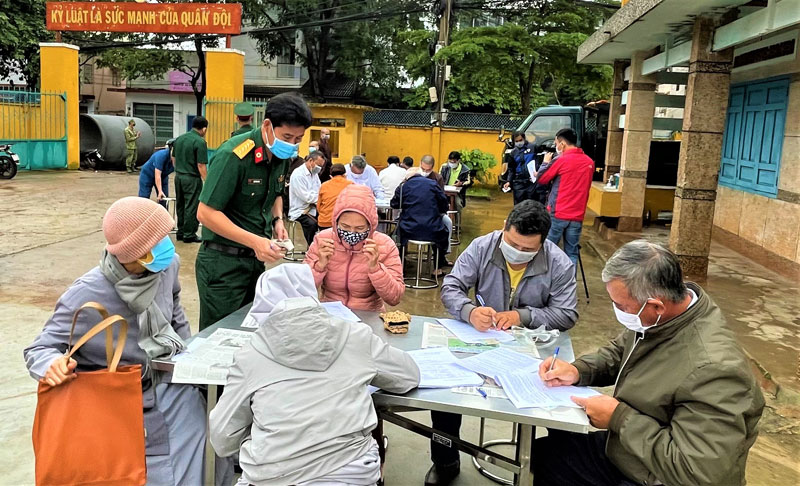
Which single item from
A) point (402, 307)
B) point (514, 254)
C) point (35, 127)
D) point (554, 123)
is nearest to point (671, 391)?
point (514, 254)

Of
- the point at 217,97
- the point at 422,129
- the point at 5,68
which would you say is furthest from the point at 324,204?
the point at 5,68

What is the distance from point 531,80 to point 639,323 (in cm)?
1767

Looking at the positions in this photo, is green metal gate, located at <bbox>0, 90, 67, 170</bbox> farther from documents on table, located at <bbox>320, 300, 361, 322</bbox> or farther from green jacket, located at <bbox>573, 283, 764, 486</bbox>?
green jacket, located at <bbox>573, 283, 764, 486</bbox>

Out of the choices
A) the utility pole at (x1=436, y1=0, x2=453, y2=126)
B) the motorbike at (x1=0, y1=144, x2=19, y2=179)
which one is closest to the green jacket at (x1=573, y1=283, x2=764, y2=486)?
the motorbike at (x1=0, y1=144, x2=19, y2=179)

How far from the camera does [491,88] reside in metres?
19.3

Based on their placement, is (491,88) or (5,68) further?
(5,68)

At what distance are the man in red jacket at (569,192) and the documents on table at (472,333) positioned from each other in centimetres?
398

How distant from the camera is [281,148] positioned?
3.39 m

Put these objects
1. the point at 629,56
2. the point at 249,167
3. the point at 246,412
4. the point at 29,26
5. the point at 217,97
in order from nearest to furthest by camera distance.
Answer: the point at 246,412 → the point at 249,167 → the point at 629,56 → the point at 217,97 → the point at 29,26

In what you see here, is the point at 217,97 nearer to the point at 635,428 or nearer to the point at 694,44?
the point at 694,44

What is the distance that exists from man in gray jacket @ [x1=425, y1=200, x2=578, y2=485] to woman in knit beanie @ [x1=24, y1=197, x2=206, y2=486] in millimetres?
1279

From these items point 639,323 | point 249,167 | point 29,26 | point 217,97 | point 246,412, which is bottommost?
point 246,412

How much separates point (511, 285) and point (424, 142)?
16.5 m

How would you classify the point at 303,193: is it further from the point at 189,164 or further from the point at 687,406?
the point at 687,406
